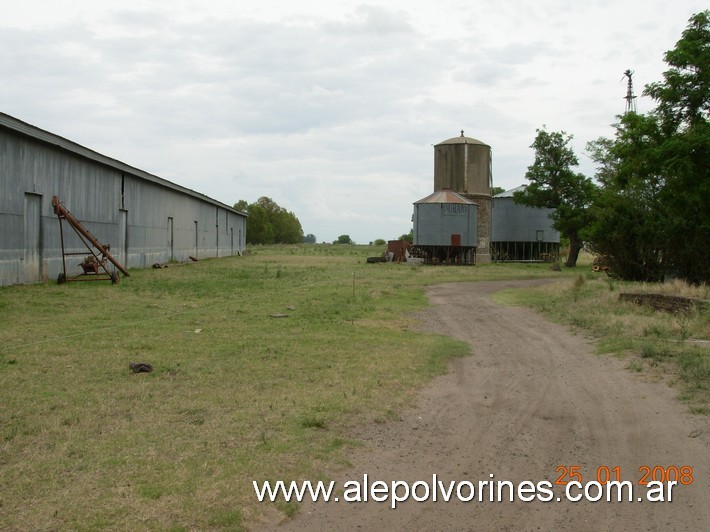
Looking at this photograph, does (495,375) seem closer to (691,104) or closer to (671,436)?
(671,436)

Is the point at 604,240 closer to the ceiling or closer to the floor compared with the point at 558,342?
closer to the ceiling

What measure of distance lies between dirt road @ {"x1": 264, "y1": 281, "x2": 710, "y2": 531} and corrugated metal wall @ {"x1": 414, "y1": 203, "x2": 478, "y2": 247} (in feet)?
135

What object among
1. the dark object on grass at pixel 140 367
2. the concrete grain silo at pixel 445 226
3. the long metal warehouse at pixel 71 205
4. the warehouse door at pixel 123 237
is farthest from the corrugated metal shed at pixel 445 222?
the dark object on grass at pixel 140 367

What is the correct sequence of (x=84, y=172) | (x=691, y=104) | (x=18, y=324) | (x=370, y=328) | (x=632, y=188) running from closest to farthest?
(x=18, y=324), (x=370, y=328), (x=691, y=104), (x=84, y=172), (x=632, y=188)

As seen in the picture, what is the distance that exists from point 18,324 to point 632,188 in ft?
85.3

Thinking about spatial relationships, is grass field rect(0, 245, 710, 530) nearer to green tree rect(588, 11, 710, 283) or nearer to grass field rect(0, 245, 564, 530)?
grass field rect(0, 245, 564, 530)

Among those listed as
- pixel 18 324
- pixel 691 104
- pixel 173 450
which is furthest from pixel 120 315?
pixel 691 104

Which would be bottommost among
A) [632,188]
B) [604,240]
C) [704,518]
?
[704,518]

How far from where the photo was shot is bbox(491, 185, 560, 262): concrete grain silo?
65188 millimetres

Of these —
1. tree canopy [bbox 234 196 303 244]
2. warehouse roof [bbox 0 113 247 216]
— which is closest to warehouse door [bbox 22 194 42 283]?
warehouse roof [bbox 0 113 247 216]

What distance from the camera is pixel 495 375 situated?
36.2 feet

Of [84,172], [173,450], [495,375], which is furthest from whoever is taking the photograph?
[84,172]

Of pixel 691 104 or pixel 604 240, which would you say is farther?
pixel 604 240

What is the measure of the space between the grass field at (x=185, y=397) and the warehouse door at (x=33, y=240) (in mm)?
4476
